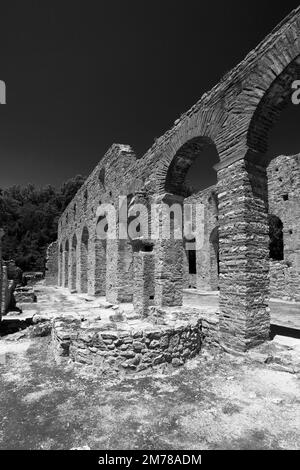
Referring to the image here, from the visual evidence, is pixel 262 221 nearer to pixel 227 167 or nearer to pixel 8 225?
pixel 227 167

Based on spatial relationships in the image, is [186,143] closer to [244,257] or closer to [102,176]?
[244,257]

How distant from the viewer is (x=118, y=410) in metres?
3.43

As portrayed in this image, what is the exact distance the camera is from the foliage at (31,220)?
3612 cm

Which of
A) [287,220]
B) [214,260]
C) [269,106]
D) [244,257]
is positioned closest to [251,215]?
[244,257]

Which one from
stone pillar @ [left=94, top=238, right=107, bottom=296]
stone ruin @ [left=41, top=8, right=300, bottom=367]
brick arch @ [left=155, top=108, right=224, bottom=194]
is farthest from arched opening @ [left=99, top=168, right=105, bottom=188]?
brick arch @ [left=155, top=108, right=224, bottom=194]

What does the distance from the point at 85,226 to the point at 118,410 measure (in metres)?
14.8

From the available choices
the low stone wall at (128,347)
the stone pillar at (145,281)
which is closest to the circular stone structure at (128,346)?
the low stone wall at (128,347)

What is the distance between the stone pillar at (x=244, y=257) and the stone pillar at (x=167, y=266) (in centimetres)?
257

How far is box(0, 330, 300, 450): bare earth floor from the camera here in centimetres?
282

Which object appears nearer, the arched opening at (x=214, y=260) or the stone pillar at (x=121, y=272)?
the stone pillar at (x=121, y=272)

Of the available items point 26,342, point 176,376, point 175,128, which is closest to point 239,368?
point 176,376

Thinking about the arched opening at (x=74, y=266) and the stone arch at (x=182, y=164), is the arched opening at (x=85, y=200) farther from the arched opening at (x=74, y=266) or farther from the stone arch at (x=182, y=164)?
the stone arch at (x=182, y=164)

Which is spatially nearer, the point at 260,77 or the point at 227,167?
the point at 260,77

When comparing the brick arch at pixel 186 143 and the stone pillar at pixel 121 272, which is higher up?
the brick arch at pixel 186 143
